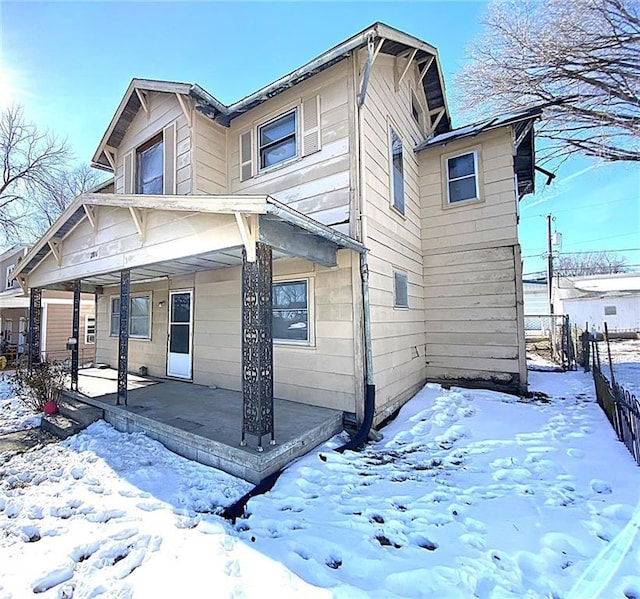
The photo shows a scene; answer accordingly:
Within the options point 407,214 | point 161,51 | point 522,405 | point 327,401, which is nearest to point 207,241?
point 327,401

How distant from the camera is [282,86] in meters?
5.74

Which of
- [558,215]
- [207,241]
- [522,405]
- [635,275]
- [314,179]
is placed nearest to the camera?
[207,241]

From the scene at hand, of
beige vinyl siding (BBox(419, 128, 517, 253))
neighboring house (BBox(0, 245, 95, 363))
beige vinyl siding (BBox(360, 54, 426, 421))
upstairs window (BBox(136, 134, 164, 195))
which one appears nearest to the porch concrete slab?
beige vinyl siding (BBox(360, 54, 426, 421))

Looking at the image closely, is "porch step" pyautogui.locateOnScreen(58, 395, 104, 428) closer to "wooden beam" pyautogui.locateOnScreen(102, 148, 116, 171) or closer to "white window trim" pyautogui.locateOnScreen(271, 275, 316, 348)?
"white window trim" pyautogui.locateOnScreen(271, 275, 316, 348)

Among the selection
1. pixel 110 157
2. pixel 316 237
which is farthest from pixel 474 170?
pixel 110 157

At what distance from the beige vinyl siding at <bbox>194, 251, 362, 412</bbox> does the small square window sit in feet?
4.81

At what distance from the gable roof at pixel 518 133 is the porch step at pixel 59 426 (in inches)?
334

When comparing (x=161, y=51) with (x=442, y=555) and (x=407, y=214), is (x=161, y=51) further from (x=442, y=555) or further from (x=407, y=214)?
(x=442, y=555)

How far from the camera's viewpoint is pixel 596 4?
805cm

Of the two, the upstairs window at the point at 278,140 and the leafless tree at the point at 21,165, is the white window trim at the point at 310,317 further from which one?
the leafless tree at the point at 21,165

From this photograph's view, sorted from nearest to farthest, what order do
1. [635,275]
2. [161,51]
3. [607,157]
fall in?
[161,51] < [607,157] < [635,275]

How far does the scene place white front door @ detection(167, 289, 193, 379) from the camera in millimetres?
7492

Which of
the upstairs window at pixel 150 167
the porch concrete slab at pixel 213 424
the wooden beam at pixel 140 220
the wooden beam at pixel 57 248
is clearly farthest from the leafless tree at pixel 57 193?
the wooden beam at pixel 140 220

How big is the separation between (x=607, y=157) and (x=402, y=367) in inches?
351
